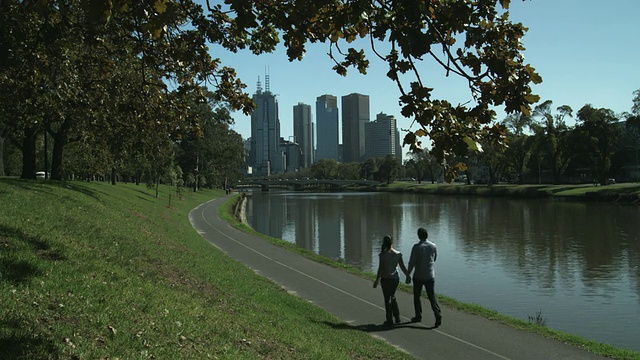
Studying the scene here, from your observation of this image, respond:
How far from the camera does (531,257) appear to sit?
939 inches

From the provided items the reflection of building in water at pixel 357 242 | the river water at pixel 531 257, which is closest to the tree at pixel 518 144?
the river water at pixel 531 257

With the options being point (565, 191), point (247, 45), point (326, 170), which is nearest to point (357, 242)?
point (247, 45)

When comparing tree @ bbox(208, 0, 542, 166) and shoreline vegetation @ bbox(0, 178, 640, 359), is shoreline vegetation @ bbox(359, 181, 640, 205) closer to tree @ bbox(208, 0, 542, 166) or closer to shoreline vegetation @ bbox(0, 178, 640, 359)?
shoreline vegetation @ bbox(0, 178, 640, 359)

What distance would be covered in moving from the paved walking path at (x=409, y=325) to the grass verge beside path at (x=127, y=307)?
656mm

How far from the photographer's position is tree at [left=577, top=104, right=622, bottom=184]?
72.3 meters

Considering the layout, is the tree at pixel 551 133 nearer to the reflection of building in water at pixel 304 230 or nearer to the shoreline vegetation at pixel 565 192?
the shoreline vegetation at pixel 565 192

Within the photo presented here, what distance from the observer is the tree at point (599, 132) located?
72.3m

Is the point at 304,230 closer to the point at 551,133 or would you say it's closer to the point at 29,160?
the point at 29,160

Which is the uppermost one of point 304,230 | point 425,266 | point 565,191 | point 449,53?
point 449,53

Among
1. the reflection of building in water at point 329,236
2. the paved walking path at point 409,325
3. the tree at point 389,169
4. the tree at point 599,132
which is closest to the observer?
the paved walking path at point 409,325

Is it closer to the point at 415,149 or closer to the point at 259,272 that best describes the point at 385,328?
the point at 415,149

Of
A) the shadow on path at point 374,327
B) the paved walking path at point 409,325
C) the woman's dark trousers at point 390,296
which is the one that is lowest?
the paved walking path at point 409,325

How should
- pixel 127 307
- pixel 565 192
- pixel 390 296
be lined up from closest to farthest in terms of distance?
pixel 127 307
pixel 390 296
pixel 565 192

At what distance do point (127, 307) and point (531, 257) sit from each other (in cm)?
2149
